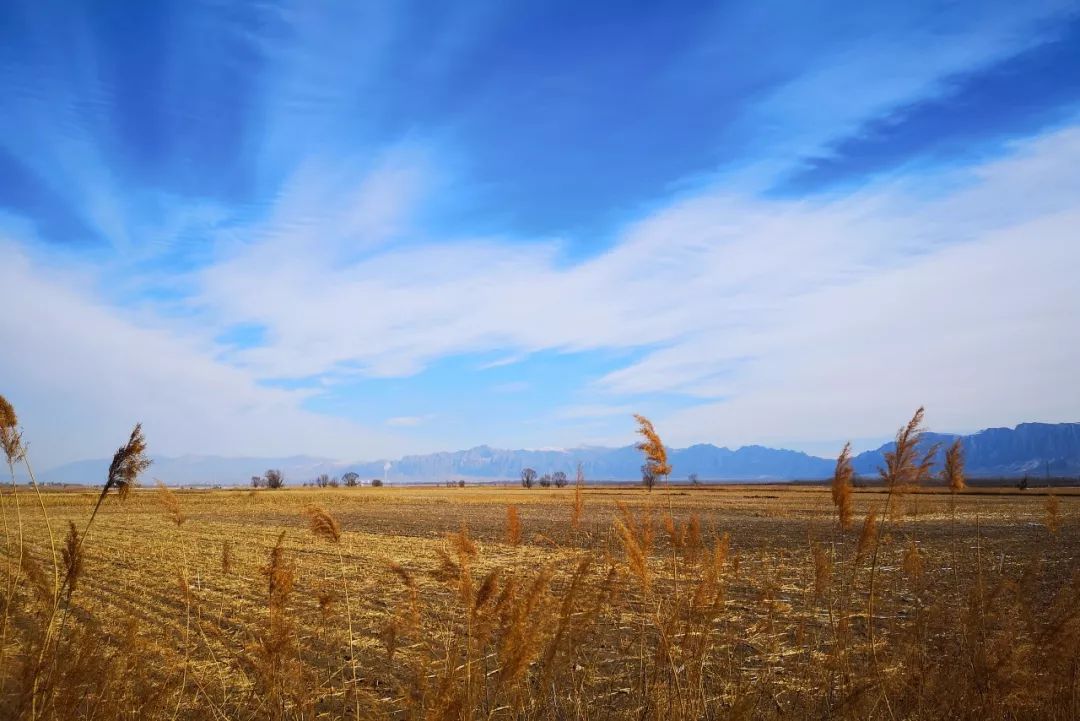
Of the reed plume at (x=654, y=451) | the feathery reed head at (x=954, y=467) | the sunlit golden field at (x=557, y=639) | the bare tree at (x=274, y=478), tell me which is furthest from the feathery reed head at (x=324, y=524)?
the bare tree at (x=274, y=478)

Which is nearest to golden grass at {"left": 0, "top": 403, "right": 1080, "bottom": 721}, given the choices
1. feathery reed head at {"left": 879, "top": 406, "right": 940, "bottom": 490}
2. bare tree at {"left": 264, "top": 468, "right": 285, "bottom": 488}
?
feathery reed head at {"left": 879, "top": 406, "right": 940, "bottom": 490}

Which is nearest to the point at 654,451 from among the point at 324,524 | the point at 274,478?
the point at 324,524

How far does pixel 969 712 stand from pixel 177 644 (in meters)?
9.42

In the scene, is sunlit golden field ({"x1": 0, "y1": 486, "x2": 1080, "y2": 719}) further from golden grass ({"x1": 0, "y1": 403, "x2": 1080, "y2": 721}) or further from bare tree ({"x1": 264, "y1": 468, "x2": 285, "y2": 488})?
bare tree ({"x1": 264, "y1": 468, "x2": 285, "y2": 488})

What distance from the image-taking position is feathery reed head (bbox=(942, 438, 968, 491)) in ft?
26.4

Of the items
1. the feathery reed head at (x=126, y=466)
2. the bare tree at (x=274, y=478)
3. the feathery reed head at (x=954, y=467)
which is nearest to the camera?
the feathery reed head at (x=126, y=466)

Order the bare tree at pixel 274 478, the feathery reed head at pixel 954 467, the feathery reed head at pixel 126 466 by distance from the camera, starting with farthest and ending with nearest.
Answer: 1. the bare tree at pixel 274 478
2. the feathery reed head at pixel 954 467
3. the feathery reed head at pixel 126 466

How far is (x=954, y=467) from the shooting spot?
27.0ft

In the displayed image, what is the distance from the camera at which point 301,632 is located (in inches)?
375

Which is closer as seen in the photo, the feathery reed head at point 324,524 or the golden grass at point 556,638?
the golden grass at point 556,638

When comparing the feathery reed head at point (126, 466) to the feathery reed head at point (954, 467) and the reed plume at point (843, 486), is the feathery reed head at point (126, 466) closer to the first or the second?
the reed plume at point (843, 486)

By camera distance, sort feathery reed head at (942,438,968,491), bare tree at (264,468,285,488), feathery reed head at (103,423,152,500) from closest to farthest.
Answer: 1. feathery reed head at (103,423,152,500)
2. feathery reed head at (942,438,968,491)
3. bare tree at (264,468,285,488)

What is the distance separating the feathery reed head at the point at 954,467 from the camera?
805 centimetres

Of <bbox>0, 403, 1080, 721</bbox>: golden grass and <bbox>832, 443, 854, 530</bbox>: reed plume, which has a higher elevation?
<bbox>832, 443, 854, 530</bbox>: reed plume
